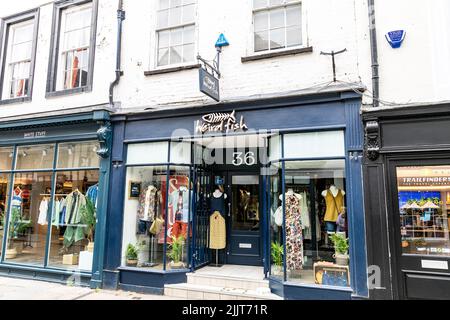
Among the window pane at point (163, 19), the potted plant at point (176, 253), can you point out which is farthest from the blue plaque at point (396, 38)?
the potted plant at point (176, 253)

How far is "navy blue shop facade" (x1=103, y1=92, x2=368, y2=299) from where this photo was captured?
19.0 ft

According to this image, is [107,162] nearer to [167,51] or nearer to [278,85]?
[167,51]

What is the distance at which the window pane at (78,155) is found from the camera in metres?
7.90

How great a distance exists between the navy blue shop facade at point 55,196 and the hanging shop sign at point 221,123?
7.71 ft

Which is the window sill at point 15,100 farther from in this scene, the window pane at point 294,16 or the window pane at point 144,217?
the window pane at point 294,16

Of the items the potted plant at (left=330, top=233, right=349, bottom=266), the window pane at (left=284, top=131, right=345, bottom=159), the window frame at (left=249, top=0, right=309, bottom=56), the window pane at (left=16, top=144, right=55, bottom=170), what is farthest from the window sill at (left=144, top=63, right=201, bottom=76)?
the potted plant at (left=330, top=233, right=349, bottom=266)

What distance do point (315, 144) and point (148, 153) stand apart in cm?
367

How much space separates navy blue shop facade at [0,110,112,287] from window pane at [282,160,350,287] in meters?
4.15

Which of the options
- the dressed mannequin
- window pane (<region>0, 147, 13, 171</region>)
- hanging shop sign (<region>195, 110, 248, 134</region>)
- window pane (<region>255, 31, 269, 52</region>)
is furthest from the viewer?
window pane (<region>0, 147, 13, 171</region>)

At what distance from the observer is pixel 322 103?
19.7 feet

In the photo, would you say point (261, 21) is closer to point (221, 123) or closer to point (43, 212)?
point (221, 123)

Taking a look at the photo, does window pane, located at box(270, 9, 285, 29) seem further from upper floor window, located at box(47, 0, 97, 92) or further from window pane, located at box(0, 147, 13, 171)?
window pane, located at box(0, 147, 13, 171)

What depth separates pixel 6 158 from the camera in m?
9.20
